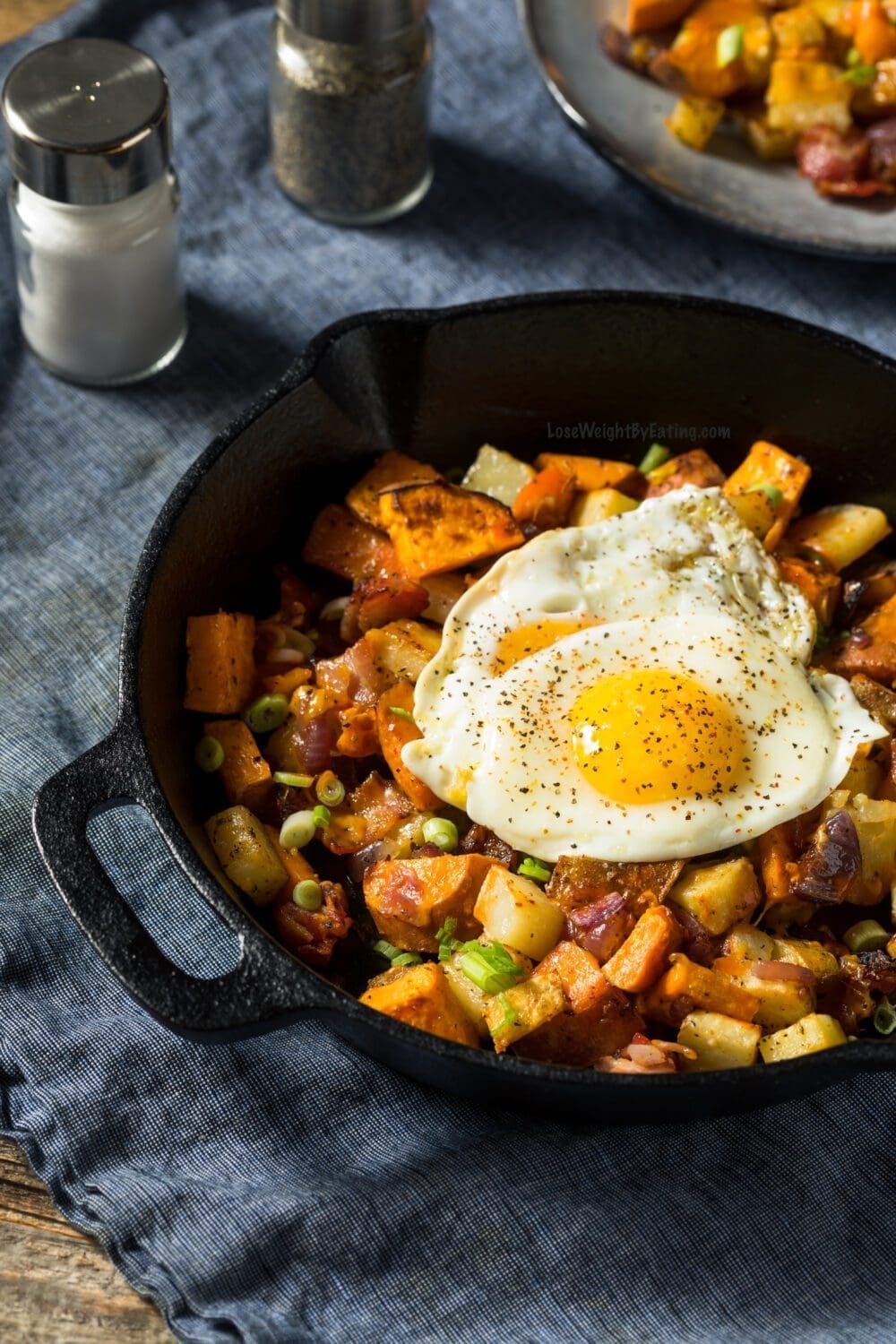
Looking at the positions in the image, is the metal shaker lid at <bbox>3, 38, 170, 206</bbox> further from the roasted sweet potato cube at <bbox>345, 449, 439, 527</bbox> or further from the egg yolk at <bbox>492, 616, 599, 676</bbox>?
the egg yolk at <bbox>492, 616, 599, 676</bbox>

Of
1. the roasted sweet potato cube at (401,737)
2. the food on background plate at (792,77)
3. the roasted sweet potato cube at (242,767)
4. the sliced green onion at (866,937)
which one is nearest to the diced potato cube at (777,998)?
the sliced green onion at (866,937)

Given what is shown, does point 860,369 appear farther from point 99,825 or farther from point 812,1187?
point 99,825

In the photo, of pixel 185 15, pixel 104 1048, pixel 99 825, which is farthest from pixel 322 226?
pixel 104 1048

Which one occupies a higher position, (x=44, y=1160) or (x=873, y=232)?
(x=873, y=232)

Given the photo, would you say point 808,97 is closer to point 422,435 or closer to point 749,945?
point 422,435

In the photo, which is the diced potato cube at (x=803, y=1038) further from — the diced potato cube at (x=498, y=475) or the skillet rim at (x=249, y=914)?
the diced potato cube at (x=498, y=475)

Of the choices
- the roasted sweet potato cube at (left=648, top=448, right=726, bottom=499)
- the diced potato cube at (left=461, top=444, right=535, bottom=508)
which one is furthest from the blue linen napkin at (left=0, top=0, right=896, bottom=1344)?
the roasted sweet potato cube at (left=648, top=448, right=726, bottom=499)

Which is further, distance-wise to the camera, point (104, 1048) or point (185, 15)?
point (185, 15)
